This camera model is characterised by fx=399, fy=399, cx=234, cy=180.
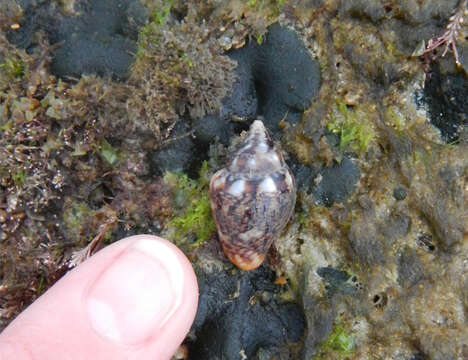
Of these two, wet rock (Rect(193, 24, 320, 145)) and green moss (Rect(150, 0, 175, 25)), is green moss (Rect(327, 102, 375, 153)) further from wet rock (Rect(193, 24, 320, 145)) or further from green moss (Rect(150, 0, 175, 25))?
green moss (Rect(150, 0, 175, 25))

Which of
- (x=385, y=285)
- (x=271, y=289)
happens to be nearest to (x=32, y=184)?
(x=271, y=289)

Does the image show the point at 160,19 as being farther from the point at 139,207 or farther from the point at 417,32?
the point at 417,32

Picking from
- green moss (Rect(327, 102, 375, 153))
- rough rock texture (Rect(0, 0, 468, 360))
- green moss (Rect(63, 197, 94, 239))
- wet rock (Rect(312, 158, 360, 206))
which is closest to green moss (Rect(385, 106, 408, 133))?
rough rock texture (Rect(0, 0, 468, 360))

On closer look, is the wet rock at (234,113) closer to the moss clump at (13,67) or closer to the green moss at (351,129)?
the green moss at (351,129)

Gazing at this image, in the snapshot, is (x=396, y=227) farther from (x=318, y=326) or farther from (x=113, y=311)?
(x=113, y=311)

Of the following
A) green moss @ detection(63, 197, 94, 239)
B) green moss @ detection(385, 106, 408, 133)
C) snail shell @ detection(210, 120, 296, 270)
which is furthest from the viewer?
green moss @ detection(63, 197, 94, 239)
